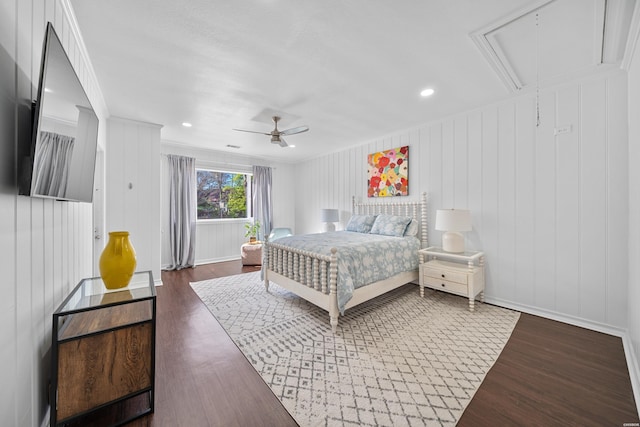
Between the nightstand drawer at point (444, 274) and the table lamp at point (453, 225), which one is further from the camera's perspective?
the table lamp at point (453, 225)

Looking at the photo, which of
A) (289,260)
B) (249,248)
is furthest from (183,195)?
(289,260)

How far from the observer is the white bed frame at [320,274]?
100.0 inches

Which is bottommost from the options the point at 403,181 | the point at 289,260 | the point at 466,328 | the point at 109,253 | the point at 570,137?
the point at 466,328

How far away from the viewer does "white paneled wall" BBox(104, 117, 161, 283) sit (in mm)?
3650

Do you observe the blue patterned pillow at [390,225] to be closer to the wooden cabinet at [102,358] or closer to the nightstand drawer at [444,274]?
the nightstand drawer at [444,274]

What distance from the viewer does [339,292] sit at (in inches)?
98.9

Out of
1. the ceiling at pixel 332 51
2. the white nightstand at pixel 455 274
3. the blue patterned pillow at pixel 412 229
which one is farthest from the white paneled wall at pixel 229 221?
the white nightstand at pixel 455 274

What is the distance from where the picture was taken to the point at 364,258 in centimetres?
287

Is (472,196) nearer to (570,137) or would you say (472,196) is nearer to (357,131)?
(570,137)

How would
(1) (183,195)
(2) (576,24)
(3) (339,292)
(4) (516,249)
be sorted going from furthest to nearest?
(1) (183,195) → (4) (516,249) → (3) (339,292) → (2) (576,24)

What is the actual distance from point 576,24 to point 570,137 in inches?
49.5

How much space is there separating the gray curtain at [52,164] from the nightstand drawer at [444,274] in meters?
3.64

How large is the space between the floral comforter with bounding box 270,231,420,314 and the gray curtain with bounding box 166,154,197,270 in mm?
2723

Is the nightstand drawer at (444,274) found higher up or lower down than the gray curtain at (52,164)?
lower down
